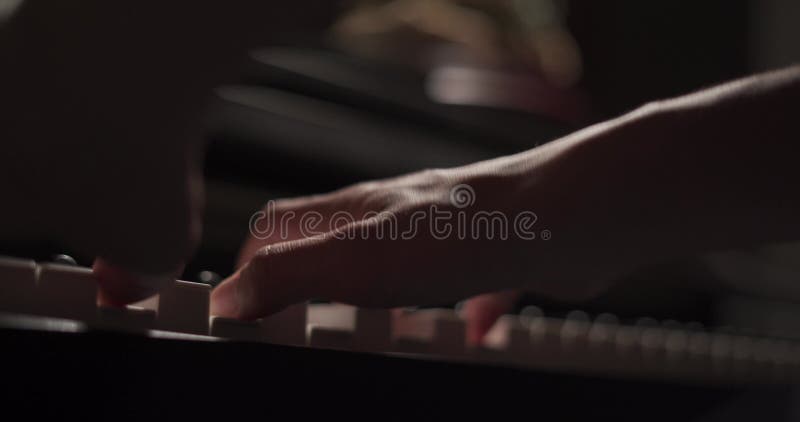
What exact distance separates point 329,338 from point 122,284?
14cm

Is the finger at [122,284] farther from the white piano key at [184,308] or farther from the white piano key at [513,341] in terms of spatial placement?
the white piano key at [513,341]

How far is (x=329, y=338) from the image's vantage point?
521mm

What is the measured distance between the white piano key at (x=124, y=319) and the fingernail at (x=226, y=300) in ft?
0.22

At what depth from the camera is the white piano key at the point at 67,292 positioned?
43 centimetres

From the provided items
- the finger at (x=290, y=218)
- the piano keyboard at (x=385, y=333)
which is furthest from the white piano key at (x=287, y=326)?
the finger at (x=290, y=218)

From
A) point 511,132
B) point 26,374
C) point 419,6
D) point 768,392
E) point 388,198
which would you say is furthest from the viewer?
point 419,6

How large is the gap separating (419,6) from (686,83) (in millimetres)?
1174

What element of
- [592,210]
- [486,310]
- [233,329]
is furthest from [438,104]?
[233,329]

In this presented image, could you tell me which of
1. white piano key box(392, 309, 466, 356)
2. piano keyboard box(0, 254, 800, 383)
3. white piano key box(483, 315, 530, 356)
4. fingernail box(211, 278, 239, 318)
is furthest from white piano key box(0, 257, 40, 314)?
white piano key box(483, 315, 530, 356)

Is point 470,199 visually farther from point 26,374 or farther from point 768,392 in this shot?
point 768,392

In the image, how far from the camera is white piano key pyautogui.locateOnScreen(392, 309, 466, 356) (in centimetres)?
61

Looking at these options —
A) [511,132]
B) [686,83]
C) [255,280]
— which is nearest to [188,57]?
[255,280]

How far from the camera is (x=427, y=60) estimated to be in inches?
55.1

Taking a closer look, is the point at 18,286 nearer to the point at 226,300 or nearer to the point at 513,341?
the point at 226,300
